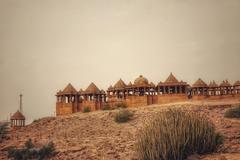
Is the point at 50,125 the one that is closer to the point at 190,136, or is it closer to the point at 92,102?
the point at 92,102

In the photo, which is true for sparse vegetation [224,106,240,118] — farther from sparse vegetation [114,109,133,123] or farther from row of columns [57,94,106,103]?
row of columns [57,94,106,103]

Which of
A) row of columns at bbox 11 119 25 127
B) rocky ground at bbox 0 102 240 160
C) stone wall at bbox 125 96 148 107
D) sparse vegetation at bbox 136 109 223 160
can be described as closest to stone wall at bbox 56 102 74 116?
rocky ground at bbox 0 102 240 160

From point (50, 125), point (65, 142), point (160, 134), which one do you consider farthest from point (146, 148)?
point (50, 125)

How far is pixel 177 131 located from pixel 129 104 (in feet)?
93.1

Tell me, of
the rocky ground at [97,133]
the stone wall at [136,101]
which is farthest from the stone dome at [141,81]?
the rocky ground at [97,133]

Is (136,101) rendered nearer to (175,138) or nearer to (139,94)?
(139,94)

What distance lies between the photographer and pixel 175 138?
11008 millimetres

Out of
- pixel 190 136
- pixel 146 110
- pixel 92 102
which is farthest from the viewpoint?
Result: pixel 92 102

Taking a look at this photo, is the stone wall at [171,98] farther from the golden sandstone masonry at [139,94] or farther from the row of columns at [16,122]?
the row of columns at [16,122]

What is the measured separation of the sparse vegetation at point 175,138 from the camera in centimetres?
1100

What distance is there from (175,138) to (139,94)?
30248mm

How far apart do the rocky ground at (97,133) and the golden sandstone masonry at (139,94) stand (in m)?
4.08

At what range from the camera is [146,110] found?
1346 inches

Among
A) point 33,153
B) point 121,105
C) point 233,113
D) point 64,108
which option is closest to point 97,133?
point 33,153
